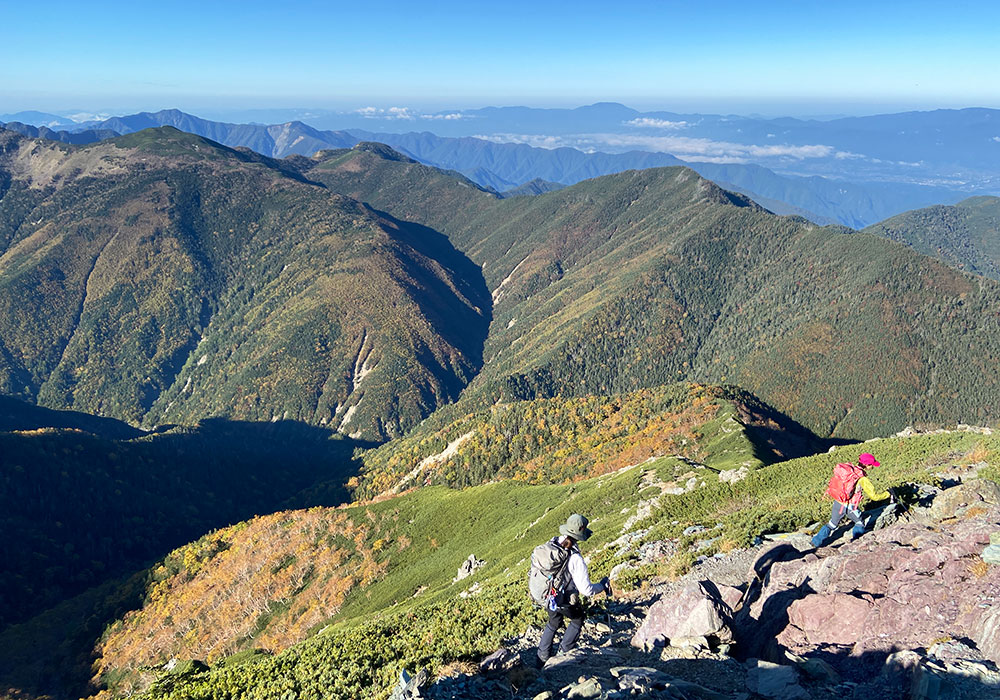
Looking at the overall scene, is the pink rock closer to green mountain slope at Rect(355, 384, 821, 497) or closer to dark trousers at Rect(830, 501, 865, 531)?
dark trousers at Rect(830, 501, 865, 531)

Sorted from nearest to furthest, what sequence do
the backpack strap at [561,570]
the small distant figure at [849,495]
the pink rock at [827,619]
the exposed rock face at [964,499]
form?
the backpack strap at [561,570]
the pink rock at [827,619]
the exposed rock face at [964,499]
the small distant figure at [849,495]

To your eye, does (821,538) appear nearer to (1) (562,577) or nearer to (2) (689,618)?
(2) (689,618)

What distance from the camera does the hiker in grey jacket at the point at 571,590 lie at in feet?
58.4

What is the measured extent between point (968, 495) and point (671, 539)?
50.6 feet

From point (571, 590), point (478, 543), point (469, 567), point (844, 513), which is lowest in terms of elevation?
point (478, 543)

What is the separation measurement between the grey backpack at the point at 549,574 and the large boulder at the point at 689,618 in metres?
4.45

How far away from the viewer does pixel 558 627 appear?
19.1 meters

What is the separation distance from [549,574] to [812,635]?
31.7 feet

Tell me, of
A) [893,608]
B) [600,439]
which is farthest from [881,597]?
[600,439]

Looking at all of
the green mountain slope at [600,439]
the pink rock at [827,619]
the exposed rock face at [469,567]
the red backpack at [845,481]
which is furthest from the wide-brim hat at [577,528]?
the exposed rock face at [469,567]

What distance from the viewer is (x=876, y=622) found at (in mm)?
18672

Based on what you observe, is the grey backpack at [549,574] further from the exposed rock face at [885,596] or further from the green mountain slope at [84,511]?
the green mountain slope at [84,511]

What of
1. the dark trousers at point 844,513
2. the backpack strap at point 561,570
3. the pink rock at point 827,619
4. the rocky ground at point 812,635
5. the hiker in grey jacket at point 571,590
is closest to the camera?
the rocky ground at point 812,635

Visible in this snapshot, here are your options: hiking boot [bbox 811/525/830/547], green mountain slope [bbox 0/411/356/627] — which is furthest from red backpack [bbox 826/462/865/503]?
green mountain slope [bbox 0/411/356/627]
